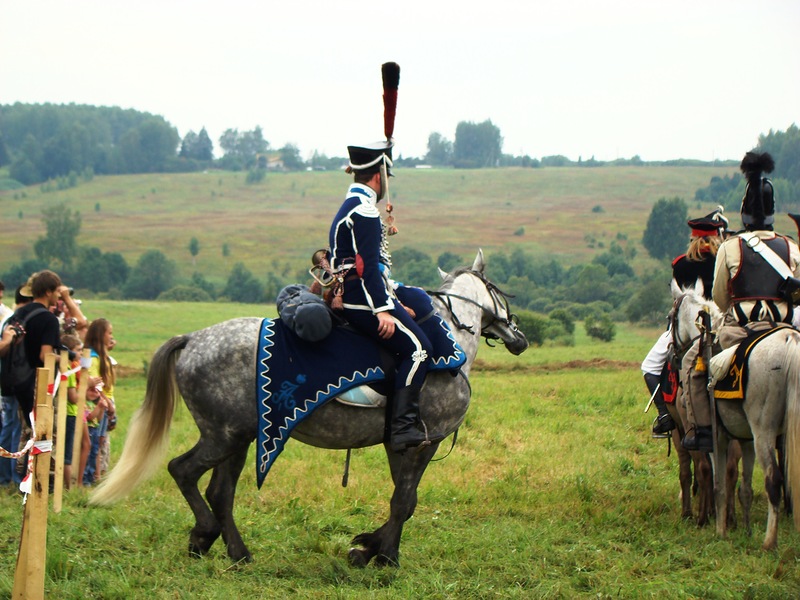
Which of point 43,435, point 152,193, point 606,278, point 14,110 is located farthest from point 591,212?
point 14,110

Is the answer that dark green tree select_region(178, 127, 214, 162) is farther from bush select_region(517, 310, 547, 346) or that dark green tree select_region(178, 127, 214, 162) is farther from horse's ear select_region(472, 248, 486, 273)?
horse's ear select_region(472, 248, 486, 273)

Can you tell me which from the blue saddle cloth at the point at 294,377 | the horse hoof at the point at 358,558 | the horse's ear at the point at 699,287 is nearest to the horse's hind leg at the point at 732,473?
the horse's ear at the point at 699,287

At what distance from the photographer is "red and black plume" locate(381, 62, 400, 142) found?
6961 mm

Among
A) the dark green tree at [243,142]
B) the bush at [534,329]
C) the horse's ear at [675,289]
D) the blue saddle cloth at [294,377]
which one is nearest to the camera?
the blue saddle cloth at [294,377]

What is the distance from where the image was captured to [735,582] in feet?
22.2

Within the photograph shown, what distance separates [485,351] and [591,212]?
83.7 meters

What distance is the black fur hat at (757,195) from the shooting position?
848 cm

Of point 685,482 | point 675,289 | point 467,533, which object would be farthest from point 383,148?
point 685,482

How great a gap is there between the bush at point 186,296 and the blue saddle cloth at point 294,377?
178 feet

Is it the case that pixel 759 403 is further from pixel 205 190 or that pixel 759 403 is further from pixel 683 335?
pixel 205 190

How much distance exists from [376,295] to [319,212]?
357ft

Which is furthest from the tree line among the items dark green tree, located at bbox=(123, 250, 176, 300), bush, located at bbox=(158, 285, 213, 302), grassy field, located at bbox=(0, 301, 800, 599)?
grassy field, located at bbox=(0, 301, 800, 599)

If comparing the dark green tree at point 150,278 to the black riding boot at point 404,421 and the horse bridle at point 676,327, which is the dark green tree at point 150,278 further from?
the black riding boot at point 404,421

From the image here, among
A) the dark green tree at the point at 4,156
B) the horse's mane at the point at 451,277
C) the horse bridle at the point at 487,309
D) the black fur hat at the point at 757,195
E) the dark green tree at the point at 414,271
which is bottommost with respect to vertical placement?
the dark green tree at the point at 414,271
